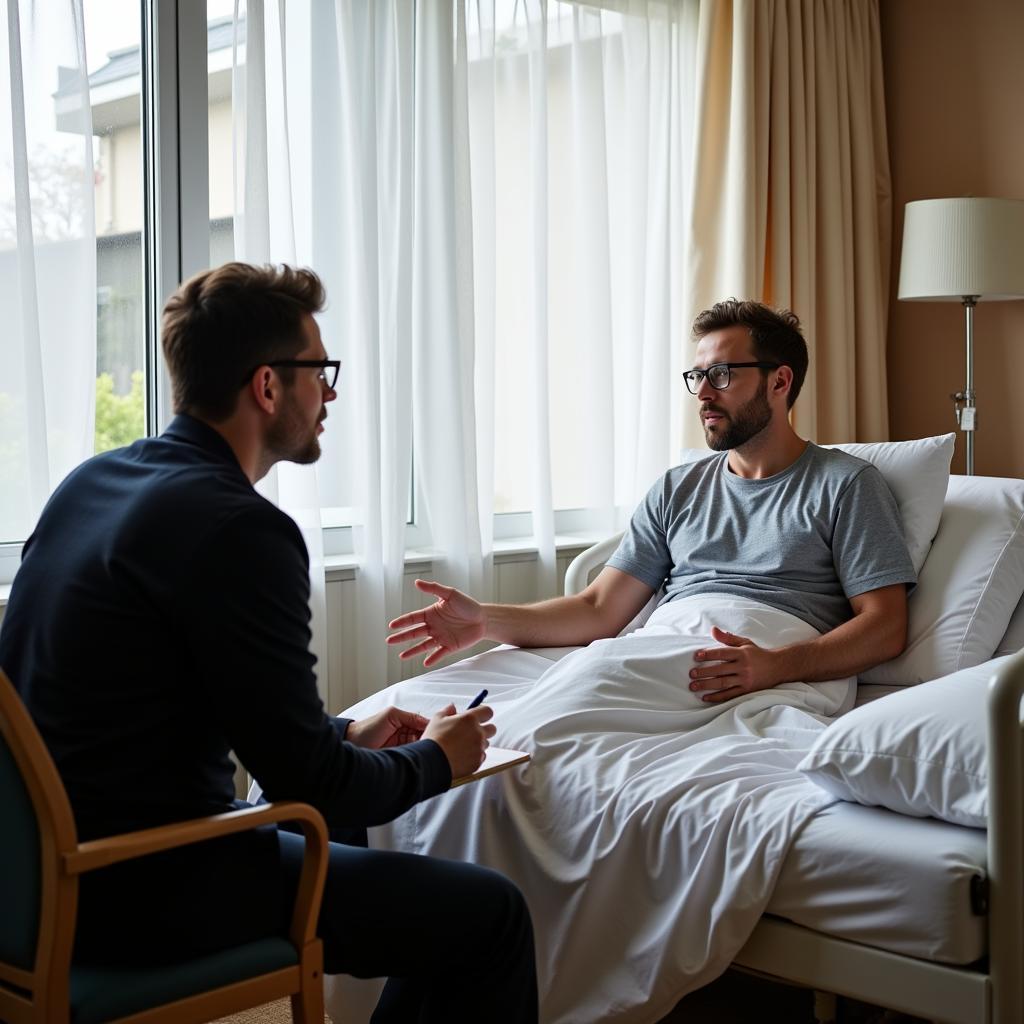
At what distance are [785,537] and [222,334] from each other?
4.20ft

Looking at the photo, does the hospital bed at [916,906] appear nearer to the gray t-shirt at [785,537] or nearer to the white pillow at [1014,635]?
the gray t-shirt at [785,537]

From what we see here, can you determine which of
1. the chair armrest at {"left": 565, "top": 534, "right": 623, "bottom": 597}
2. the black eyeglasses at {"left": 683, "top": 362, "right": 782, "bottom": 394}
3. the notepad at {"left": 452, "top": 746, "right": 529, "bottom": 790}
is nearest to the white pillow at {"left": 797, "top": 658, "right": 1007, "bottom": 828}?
the notepad at {"left": 452, "top": 746, "right": 529, "bottom": 790}

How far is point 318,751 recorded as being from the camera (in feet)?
4.35

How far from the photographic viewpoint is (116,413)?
265 centimetres

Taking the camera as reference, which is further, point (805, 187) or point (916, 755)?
point (805, 187)

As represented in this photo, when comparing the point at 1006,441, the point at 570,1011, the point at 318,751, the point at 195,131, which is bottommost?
the point at 570,1011

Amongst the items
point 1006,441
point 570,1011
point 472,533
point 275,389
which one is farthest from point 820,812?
point 1006,441

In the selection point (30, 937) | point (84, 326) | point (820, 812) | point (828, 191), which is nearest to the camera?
point (30, 937)

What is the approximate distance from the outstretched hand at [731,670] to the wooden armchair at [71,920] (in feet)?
2.91

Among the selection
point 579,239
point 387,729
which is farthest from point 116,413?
point 579,239

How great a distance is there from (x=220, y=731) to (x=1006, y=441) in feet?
9.89

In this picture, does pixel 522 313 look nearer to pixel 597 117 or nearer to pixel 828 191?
pixel 597 117

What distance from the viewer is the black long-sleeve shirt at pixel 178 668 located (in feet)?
4.21

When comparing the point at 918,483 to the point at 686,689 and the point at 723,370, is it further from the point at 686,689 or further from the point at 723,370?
the point at 686,689
